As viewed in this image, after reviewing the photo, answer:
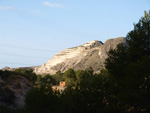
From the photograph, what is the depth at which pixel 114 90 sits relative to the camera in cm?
2936

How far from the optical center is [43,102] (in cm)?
2702

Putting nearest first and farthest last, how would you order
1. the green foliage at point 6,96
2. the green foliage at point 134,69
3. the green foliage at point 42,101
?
the green foliage at point 134,69 < the green foliage at point 42,101 < the green foliage at point 6,96

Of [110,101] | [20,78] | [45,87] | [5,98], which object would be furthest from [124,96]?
[20,78]

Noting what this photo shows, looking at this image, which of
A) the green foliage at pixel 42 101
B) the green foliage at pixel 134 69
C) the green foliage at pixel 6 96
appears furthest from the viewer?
the green foliage at pixel 6 96

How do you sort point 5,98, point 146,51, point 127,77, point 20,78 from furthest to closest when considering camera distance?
point 20,78 < point 5,98 < point 146,51 < point 127,77

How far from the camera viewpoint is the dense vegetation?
1022 inches

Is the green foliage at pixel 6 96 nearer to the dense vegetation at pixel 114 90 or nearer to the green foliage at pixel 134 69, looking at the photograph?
the dense vegetation at pixel 114 90

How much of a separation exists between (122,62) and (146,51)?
11.3ft

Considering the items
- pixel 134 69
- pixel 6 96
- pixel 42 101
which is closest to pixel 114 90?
pixel 134 69

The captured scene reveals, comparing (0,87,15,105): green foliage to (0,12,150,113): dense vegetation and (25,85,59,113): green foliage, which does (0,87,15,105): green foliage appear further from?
(25,85,59,113): green foliage

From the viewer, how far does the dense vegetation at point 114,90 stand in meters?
26.0

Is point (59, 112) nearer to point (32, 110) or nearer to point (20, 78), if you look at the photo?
point (32, 110)

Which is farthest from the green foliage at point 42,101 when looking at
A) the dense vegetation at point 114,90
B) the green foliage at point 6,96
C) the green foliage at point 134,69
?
the green foliage at point 6,96

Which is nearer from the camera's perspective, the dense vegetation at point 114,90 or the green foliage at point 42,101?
the dense vegetation at point 114,90
